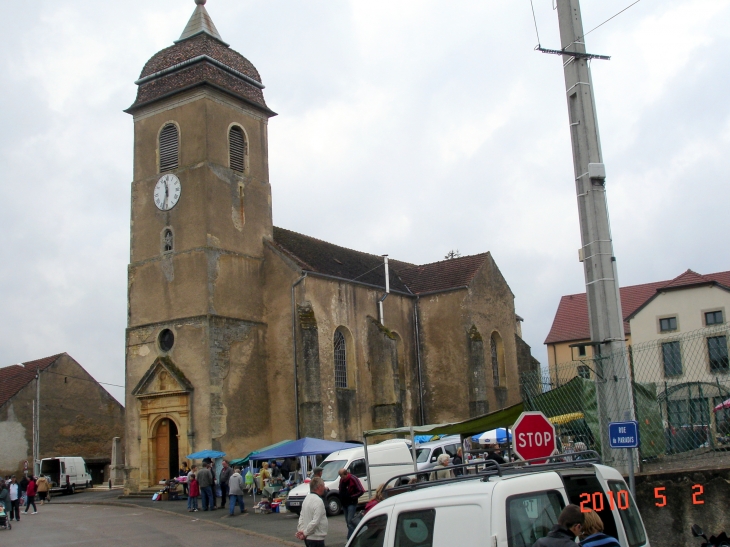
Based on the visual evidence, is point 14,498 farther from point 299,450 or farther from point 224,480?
point 299,450

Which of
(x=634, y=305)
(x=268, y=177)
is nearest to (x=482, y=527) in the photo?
(x=268, y=177)

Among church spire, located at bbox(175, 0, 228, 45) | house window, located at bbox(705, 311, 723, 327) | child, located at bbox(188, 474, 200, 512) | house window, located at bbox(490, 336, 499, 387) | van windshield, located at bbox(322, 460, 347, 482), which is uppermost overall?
church spire, located at bbox(175, 0, 228, 45)

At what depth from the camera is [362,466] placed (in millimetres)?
23781

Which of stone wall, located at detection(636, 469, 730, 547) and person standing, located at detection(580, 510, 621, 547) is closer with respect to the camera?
person standing, located at detection(580, 510, 621, 547)

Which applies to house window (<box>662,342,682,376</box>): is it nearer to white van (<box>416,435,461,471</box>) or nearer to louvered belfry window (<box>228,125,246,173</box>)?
white van (<box>416,435,461,471</box>)

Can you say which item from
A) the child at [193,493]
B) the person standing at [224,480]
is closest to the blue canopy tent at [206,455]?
the person standing at [224,480]

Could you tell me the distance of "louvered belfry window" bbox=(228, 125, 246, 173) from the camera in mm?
33375

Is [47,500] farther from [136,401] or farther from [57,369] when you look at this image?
[57,369]

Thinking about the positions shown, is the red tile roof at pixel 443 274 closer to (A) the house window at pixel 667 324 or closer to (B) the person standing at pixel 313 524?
(A) the house window at pixel 667 324

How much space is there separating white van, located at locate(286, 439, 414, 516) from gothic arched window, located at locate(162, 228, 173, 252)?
12.2 metres

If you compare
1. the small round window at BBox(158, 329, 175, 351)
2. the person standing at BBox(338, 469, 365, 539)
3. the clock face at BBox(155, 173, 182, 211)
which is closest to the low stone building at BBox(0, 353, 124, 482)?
the small round window at BBox(158, 329, 175, 351)

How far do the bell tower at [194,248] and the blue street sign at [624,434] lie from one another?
2235 cm

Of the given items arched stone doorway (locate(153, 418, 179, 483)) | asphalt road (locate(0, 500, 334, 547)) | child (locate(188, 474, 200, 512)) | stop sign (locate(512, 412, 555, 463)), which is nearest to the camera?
stop sign (locate(512, 412, 555, 463))

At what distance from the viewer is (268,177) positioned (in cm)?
3497
